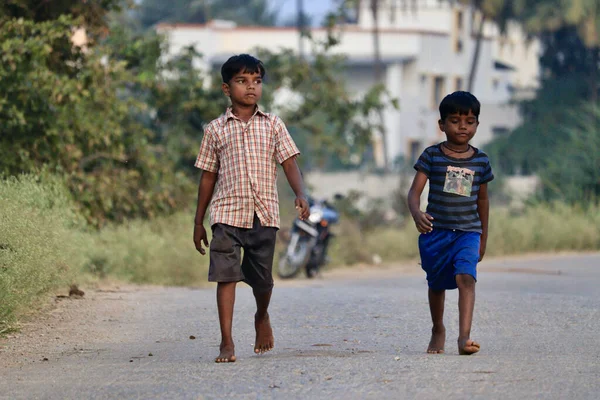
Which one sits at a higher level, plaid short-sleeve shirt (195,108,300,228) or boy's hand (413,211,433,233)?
plaid short-sleeve shirt (195,108,300,228)

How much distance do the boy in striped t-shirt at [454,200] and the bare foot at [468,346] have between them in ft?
1.00

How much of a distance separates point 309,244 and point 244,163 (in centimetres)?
1146

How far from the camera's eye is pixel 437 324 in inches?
311

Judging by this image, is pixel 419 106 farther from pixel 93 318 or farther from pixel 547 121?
pixel 93 318

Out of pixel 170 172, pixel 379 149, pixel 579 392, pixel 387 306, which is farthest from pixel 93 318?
pixel 379 149

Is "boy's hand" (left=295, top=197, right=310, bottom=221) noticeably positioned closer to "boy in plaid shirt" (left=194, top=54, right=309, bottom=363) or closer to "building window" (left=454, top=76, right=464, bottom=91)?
"boy in plaid shirt" (left=194, top=54, right=309, bottom=363)

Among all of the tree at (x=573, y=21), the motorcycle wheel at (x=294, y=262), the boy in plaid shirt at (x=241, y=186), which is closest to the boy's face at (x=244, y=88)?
the boy in plaid shirt at (x=241, y=186)

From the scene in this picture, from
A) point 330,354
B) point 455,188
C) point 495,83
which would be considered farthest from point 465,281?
point 495,83

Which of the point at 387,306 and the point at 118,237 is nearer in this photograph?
the point at 387,306

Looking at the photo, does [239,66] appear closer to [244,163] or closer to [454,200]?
[244,163]

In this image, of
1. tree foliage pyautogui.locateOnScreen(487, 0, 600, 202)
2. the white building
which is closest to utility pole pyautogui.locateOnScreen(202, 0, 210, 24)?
the white building

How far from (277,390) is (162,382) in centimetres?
72

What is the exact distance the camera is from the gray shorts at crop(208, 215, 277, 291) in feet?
24.3

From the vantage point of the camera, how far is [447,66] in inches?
2185
